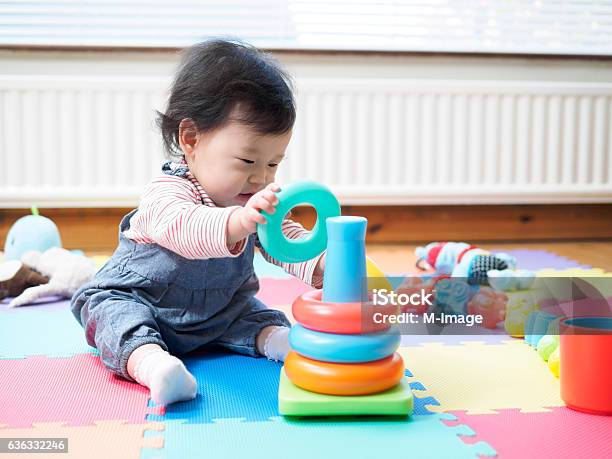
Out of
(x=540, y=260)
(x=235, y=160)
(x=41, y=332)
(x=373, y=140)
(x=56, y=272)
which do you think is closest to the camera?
(x=235, y=160)

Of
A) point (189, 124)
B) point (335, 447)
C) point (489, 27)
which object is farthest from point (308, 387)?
point (489, 27)

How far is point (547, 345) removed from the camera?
3.98ft

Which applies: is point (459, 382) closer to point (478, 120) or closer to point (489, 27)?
point (478, 120)

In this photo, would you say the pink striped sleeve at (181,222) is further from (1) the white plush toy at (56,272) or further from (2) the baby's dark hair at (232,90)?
(1) the white plush toy at (56,272)

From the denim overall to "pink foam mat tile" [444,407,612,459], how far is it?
43 cm

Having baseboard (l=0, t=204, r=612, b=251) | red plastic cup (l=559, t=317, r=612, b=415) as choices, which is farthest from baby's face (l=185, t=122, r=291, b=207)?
baseboard (l=0, t=204, r=612, b=251)

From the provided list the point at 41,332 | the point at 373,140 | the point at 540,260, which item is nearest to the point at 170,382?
the point at 41,332

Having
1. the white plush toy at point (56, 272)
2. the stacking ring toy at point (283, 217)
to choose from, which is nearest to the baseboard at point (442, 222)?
the white plush toy at point (56, 272)

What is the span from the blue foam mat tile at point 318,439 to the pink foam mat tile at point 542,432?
2cm

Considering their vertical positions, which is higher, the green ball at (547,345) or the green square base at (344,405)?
the green square base at (344,405)

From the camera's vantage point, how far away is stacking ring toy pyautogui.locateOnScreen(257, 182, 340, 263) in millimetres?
961

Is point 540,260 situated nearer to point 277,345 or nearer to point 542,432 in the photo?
point 277,345

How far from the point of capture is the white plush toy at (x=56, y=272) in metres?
1.67

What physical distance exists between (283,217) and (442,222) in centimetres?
179
